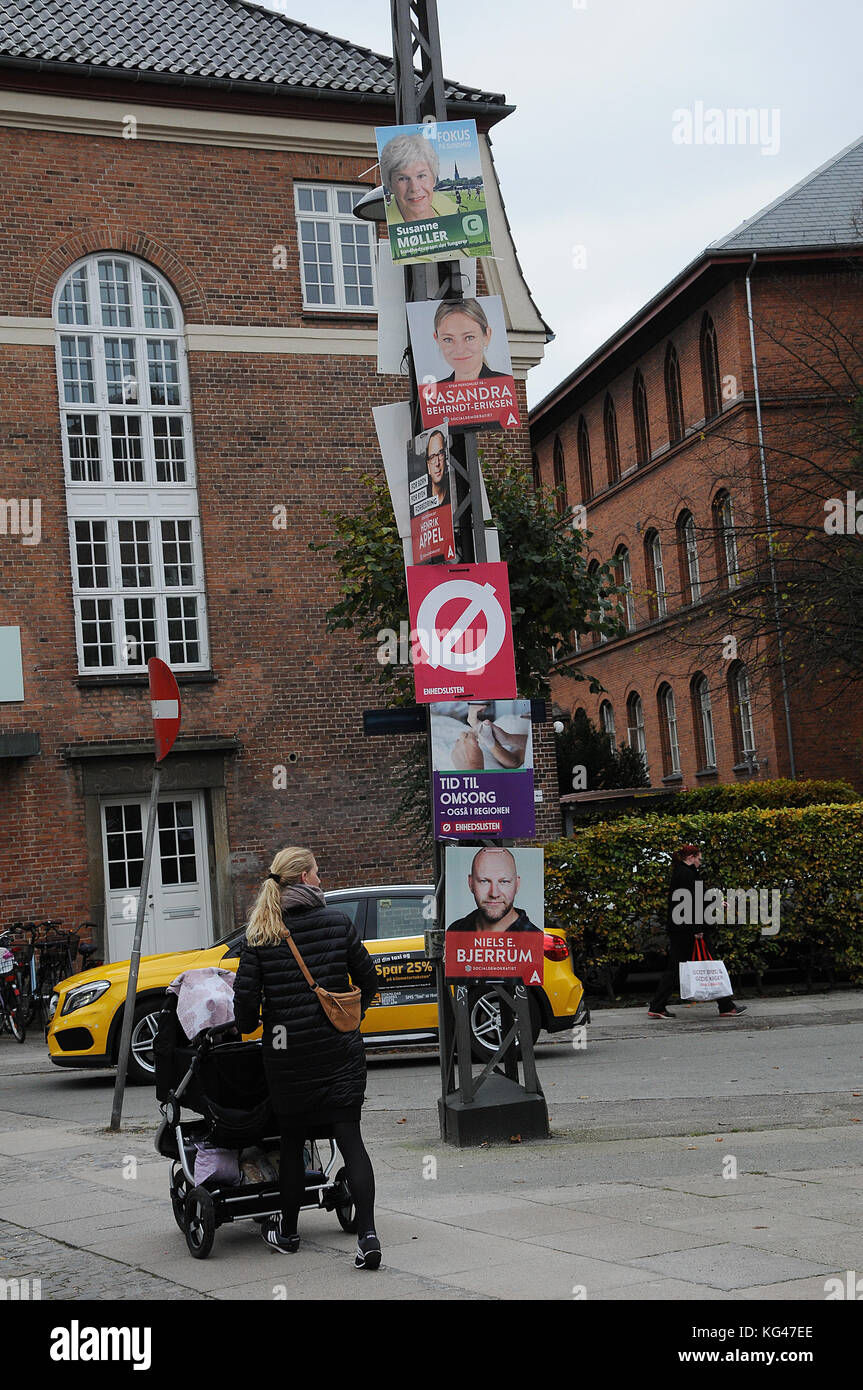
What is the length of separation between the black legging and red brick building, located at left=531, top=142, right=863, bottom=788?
24.6 meters

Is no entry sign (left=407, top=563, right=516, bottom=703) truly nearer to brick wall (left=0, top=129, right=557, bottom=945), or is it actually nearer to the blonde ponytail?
the blonde ponytail

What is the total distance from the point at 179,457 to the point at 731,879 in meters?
9.94

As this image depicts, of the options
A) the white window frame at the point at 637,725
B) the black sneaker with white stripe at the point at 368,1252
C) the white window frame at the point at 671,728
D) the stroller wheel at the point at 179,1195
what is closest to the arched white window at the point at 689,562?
the white window frame at the point at 671,728

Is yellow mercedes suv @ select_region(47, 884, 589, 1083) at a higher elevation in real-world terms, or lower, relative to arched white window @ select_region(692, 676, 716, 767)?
lower

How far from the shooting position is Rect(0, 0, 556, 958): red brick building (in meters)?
21.6

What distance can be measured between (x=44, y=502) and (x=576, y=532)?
25.5ft

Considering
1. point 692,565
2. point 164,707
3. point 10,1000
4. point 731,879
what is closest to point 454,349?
point 164,707

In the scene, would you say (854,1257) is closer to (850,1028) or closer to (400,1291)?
(400,1291)

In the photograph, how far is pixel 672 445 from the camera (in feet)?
134

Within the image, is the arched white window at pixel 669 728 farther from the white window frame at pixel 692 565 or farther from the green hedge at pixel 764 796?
the green hedge at pixel 764 796

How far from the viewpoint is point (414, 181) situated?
989cm

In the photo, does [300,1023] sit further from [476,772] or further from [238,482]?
[238,482]

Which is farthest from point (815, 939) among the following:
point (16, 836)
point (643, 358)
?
point (643, 358)

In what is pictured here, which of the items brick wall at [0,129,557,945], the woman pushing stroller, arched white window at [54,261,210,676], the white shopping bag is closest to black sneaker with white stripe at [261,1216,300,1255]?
the woman pushing stroller
